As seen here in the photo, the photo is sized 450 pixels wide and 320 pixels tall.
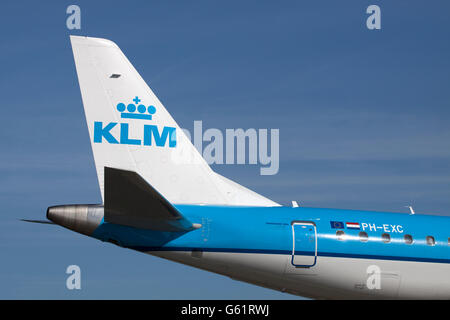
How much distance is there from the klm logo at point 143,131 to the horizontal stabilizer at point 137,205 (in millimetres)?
3204

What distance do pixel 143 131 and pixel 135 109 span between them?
803mm

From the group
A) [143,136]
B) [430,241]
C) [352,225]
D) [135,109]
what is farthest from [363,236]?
[135,109]

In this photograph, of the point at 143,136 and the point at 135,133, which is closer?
the point at 135,133

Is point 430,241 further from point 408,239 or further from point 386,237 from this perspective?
point 386,237

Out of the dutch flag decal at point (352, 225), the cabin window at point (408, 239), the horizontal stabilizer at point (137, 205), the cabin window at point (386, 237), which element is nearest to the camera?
the horizontal stabilizer at point (137, 205)

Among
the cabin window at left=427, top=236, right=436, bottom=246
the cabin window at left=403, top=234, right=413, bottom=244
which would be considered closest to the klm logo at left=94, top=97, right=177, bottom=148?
the cabin window at left=403, top=234, right=413, bottom=244

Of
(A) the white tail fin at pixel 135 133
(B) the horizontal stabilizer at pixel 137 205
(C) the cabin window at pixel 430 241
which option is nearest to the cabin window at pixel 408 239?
(C) the cabin window at pixel 430 241

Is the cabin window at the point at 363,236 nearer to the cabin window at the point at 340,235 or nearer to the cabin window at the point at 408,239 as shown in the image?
the cabin window at the point at 340,235

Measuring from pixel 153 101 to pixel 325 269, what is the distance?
8.30 metres

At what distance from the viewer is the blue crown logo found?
1820 cm

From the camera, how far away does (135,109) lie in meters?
18.4

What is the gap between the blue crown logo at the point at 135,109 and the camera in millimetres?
18203

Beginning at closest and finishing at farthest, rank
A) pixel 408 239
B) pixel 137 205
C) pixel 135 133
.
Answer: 1. pixel 137 205
2. pixel 135 133
3. pixel 408 239
